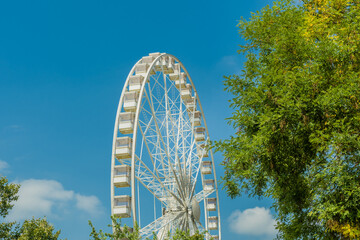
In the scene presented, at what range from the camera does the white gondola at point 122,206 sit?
19.9 metres

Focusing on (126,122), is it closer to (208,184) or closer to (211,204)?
(208,184)

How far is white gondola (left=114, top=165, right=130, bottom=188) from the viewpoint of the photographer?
2030cm

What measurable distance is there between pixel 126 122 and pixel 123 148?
4.09 ft

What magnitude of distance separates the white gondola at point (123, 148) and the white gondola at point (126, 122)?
0.45 metres

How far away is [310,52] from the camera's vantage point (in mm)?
12656

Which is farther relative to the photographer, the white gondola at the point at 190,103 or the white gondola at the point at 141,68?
the white gondola at the point at 190,103

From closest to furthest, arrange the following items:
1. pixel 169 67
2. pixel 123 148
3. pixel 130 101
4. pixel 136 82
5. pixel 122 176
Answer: pixel 122 176, pixel 123 148, pixel 130 101, pixel 136 82, pixel 169 67

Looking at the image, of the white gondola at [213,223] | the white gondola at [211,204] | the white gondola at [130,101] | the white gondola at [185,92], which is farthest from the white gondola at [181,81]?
the white gondola at [213,223]

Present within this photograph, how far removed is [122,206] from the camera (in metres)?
20.0

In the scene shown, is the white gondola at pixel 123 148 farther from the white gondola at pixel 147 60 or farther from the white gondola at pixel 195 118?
the white gondola at pixel 195 118

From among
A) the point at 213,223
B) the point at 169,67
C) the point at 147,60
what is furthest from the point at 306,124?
the point at 213,223

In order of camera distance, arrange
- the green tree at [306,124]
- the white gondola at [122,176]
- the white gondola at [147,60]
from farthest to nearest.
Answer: the white gondola at [147,60] < the white gondola at [122,176] < the green tree at [306,124]

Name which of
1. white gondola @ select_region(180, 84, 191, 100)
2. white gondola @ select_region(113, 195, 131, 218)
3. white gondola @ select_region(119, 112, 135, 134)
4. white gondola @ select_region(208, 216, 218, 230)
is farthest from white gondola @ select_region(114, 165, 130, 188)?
white gondola @ select_region(208, 216, 218, 230)

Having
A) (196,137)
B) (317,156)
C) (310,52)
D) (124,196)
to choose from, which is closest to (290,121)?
(317,156)
